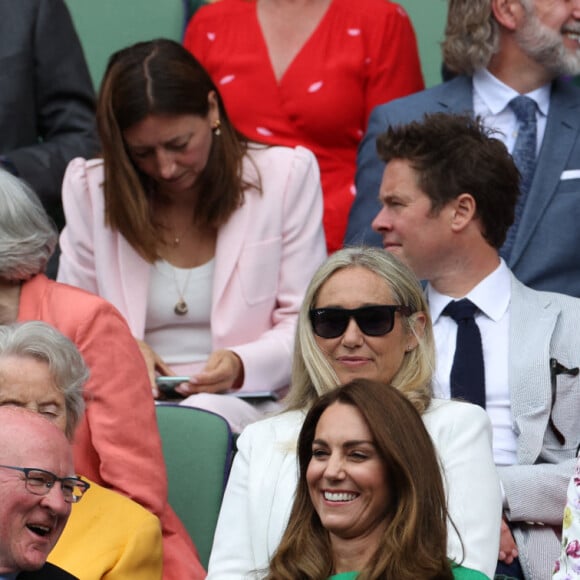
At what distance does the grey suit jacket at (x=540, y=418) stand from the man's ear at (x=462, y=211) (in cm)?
24

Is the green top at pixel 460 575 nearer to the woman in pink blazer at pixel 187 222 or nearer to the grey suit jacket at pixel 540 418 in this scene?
the grey suit jacket at pixel 540 418

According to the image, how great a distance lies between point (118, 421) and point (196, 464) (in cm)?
43

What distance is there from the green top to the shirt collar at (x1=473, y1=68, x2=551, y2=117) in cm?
251

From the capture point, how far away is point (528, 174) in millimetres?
5504

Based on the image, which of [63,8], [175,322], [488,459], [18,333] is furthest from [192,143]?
[488,459]

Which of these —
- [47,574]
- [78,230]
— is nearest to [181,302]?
[78,230]

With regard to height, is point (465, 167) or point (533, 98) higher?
point (465, 167)

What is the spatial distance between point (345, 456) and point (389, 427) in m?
0.11

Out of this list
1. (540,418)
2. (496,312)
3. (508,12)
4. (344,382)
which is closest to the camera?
(344,382)

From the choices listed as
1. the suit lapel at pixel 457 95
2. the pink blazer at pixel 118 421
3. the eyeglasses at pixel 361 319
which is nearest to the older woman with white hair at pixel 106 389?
the pink blazer at pixel 118 421

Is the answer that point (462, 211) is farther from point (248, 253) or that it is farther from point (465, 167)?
point (248, 253)

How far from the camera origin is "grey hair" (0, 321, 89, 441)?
13.0 ft

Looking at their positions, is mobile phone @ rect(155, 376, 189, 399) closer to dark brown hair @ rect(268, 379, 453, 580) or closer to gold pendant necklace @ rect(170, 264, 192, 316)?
gold pendant necklace @ rect(170, 264, 192, 316)

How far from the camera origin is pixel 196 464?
15.1 feet
